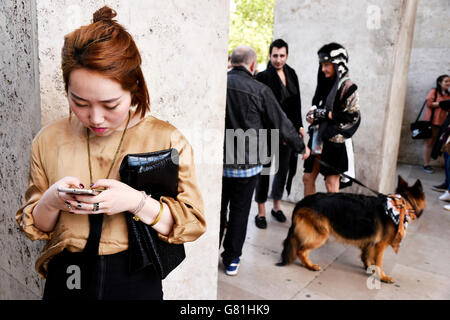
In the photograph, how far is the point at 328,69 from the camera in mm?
4145

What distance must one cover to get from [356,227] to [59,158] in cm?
287

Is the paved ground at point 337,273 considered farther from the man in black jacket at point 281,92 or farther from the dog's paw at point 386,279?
the man in black jacket at point 281,92

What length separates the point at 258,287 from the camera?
3396 mm

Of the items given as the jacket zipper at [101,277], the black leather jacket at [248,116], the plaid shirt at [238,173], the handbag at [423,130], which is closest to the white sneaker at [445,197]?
the handbag at [423,130]

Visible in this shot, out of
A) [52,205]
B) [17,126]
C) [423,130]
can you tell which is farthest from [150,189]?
[423,130]

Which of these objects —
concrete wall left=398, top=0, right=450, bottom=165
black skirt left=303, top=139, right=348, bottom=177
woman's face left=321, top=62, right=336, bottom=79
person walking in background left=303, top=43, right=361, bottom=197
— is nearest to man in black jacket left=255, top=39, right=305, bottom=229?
person walking in background left=303, top=43, right=361, bottom=197

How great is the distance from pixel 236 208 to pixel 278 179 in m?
1.71

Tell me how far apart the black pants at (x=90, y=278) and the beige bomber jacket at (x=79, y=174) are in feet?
0.11

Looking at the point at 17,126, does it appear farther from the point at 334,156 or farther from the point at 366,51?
the point at 366,51

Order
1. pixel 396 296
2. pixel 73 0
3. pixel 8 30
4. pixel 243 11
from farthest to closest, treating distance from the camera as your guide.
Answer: pixel 243 11
pixel 396 296
pixel 8 30
pixel 73 0

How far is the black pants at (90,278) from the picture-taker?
1.31 meters

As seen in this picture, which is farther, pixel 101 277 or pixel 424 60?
pixel 424 60

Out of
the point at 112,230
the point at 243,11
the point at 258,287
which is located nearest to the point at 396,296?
the point at 258,287

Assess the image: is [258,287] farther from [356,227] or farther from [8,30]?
[8,30]
